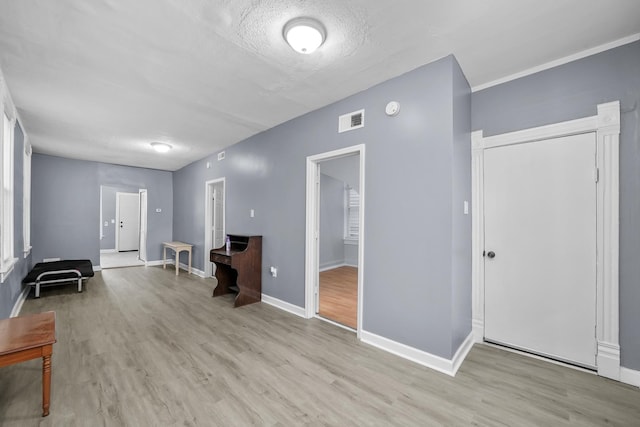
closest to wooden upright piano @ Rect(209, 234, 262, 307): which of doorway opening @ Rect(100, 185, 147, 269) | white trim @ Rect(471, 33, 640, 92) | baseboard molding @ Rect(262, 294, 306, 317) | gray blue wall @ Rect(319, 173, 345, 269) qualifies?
baseboard molding @ Rect(262, 294, 306, 317)

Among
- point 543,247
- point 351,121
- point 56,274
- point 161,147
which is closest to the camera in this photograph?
point 543,247

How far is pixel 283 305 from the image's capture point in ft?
12.1

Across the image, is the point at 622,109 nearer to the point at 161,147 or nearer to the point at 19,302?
the point at 161,147

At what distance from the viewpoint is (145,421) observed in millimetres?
1637

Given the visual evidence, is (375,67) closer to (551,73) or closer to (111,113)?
(551,73)

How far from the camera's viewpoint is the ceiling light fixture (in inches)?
189

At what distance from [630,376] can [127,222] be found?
12329 mm

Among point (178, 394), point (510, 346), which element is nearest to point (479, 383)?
point (510, 346)

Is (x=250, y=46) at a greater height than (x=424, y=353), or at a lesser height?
greater

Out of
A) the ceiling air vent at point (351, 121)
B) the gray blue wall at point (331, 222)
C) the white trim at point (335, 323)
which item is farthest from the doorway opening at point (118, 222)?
the ceiling air vent at point (351, 121)

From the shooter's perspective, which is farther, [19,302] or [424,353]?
[19,302]

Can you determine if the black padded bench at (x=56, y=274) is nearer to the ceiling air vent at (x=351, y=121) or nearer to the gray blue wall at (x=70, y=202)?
the gray blue wall at (x=70, y=202)

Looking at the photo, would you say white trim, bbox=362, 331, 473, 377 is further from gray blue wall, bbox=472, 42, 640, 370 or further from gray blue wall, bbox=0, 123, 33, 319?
gray blue wall, bbox=0, 123, 33, 319

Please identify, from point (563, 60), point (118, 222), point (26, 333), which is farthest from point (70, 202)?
point (563, 60)
